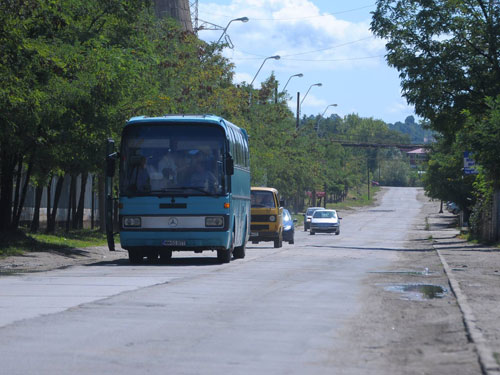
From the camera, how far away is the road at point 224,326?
8.10 m

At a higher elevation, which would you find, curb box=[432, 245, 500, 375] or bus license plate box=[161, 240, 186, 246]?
bus license plate box=[161, 240, 186, 246]

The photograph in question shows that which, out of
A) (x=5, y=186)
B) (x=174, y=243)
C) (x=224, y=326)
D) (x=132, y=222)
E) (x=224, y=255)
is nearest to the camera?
(x=224, y=326)

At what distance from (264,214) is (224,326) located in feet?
88.0

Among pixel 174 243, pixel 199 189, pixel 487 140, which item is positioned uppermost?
pixel 487 140

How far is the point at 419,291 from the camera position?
15.8 m

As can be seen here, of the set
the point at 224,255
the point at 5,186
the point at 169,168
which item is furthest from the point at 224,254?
the point at 5,186

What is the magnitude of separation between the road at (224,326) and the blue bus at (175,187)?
4.11 meters

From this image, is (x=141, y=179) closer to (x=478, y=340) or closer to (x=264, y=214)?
(x=478, y=340)

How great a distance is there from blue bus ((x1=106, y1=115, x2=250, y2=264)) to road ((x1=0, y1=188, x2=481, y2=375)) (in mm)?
4112

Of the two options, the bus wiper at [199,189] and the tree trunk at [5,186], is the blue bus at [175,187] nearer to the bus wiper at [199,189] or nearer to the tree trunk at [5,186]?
the bus wiper at [199,189]

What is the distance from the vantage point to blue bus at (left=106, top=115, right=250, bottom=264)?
2245cm

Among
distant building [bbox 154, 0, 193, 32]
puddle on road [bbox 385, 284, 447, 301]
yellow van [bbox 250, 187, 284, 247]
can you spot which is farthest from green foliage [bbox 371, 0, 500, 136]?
distant building [bbox 154, 0, 193, 32]

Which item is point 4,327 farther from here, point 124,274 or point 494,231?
point 494,231

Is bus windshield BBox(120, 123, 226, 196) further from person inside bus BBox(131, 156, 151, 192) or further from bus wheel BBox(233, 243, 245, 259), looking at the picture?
bus wheel BBox(233, 243, 245, 259)
